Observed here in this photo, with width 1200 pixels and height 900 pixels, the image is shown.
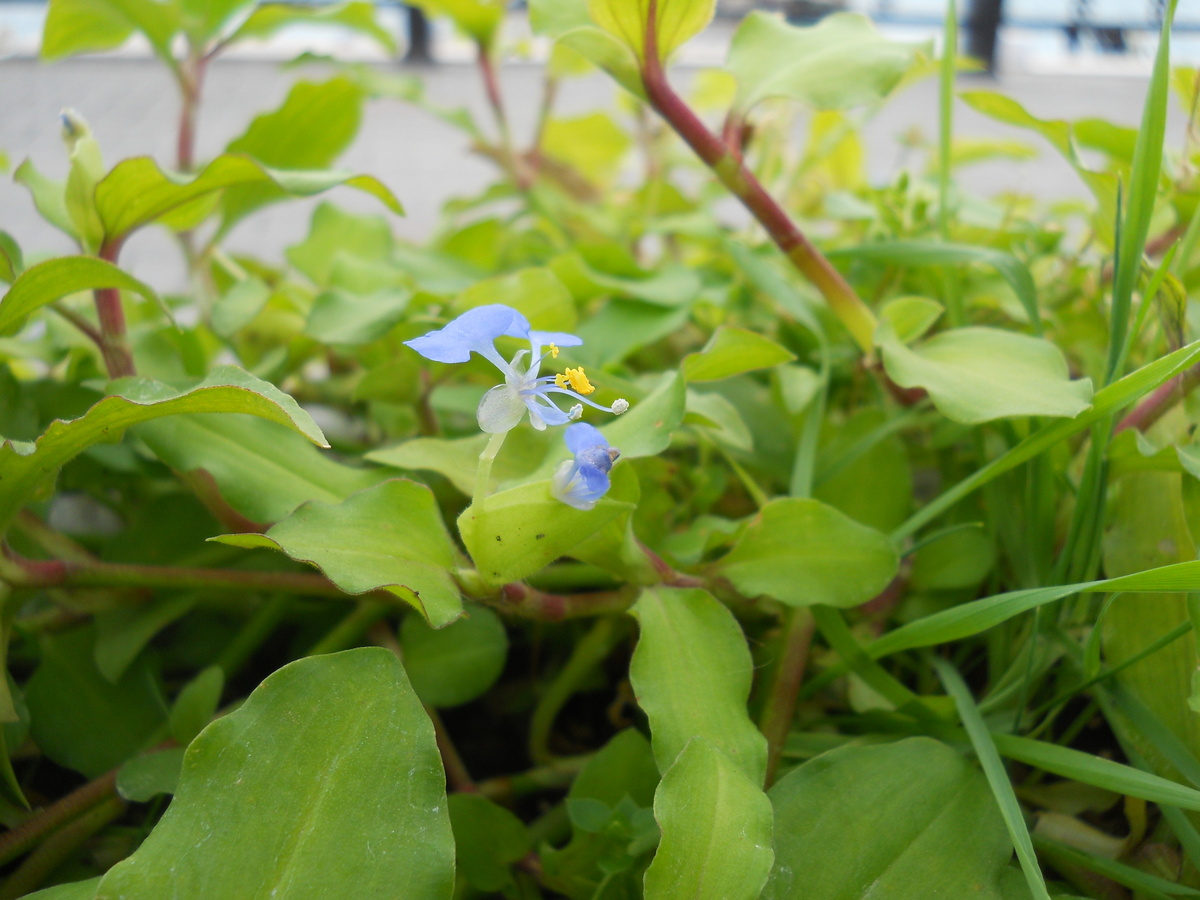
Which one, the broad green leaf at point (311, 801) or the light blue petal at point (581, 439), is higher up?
the light blue petal at point (581, 439)

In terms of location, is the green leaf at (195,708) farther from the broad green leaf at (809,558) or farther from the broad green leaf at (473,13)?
the broad green leaf at (473,13)

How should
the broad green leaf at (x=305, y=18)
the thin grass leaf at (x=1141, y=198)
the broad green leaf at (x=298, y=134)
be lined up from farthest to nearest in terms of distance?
the broad green leaf at (x=305, y=18) < the broad green leaf at (x=298, y=134) < the thin grass leaf at (x=1141, y=198)

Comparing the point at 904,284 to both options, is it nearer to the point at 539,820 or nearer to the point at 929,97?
the point at 539,820

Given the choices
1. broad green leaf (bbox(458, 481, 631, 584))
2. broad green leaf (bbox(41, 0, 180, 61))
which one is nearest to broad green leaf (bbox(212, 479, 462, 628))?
broad green leaf (bbox(458, 481, 631, 584))

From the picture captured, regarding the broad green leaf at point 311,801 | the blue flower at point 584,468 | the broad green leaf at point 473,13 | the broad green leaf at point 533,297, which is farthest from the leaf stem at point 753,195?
the broad green leaf at point 473,13

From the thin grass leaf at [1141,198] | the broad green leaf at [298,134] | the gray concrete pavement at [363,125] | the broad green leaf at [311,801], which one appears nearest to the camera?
the broad green leaf at [311,801]

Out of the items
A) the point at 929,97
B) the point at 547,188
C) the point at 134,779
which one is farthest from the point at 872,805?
the point at 929,97

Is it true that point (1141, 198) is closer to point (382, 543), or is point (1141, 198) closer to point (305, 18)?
point (382, 543)
